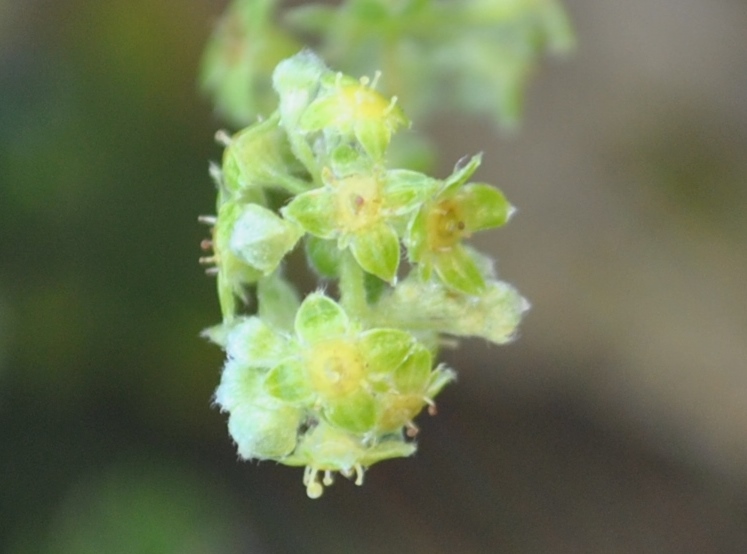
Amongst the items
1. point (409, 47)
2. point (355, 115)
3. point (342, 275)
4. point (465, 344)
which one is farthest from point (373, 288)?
point (465, 344)

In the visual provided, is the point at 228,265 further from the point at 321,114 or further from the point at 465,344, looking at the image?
the point at 465,344

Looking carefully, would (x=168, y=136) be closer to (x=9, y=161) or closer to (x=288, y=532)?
(x=9, y=161)

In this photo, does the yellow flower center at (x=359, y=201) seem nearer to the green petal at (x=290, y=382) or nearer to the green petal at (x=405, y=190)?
the green petal at (x=405, y=190)

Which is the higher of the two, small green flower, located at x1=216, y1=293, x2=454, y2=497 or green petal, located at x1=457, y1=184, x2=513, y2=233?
green petal, located at x1=457, y1=184, x2=513, y2=233

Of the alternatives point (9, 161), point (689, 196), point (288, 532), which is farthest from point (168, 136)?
point (689, 196)

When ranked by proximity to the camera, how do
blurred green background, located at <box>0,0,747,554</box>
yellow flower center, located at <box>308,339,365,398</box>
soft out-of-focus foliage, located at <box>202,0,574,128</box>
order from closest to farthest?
yellow flower center, located at <box>308,339,365,398</box> → soft out-of-focus foliage, located at <box>202,0,574,128</box> → blurred green background, located at <box>0,0,747,554</box>

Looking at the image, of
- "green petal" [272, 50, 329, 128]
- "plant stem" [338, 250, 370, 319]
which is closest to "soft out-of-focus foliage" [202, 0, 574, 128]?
"green petal" [272, 50, 329, 128]

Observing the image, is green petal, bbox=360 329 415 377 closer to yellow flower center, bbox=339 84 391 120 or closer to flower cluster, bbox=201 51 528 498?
flower cluster, bbox=201 51 528 498
